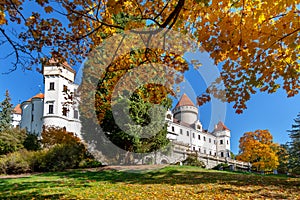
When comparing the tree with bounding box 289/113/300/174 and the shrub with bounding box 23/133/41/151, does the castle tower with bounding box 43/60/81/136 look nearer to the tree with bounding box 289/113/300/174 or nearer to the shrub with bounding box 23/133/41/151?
the shrub with bounding box 23/133/41/151

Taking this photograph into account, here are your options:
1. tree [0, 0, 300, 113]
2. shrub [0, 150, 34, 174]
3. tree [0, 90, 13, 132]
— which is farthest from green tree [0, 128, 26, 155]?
tree [0, 90, 13, 132]

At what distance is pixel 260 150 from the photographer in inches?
1276

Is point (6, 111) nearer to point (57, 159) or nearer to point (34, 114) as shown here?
point (34, 114)

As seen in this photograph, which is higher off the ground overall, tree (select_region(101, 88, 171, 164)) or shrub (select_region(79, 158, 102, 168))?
tree (select_region(101, 88, 171, 164))

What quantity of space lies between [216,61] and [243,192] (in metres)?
4.70

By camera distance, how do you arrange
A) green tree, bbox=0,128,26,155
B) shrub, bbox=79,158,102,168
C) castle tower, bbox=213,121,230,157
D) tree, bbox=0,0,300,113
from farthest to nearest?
castle tower, bbox=213,121,230,157
green tree, bbox=0,128,26,155
shrub, bbox=79,158,102,168
tree, bbox=0,0,300,113

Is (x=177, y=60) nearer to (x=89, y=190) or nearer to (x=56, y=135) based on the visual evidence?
(x=89, y=190)

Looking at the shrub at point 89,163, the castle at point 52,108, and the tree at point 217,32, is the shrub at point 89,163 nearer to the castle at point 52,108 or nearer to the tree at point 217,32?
the tree at point 217,32

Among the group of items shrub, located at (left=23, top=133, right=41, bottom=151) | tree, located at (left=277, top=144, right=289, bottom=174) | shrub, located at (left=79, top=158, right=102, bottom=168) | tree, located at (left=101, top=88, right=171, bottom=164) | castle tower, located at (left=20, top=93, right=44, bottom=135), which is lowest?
tree, located at (left=277, top=144, right=289, bottom=174)

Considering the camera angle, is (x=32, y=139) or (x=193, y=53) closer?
(x=193, y=53)

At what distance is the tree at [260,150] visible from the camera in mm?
31781

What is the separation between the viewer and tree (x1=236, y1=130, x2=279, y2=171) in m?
31.8

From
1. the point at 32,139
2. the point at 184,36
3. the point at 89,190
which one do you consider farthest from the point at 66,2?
the point at 32,139

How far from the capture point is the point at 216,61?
5676 millimetres
